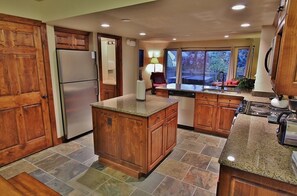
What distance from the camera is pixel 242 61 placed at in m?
7.16

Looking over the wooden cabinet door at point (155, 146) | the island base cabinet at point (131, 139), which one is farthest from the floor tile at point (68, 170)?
the wooden cabinet door at point (155, 146)

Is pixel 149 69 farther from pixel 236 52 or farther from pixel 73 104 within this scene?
pixel 73 104

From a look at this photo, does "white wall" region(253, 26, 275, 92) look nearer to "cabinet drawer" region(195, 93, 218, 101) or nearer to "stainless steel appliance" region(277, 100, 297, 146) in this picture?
"cabinet drawer" region(195, 93, 218, 101)

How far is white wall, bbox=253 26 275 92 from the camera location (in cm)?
320

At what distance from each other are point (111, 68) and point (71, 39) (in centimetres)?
165

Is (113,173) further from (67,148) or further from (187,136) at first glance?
(187,136)

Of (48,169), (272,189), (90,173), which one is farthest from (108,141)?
(272,189)

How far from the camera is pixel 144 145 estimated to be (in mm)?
2277

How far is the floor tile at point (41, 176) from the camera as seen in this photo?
2365mm

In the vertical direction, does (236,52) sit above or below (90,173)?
above

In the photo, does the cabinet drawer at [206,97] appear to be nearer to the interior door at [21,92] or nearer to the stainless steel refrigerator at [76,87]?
the stainless steel refrigerator at [76,87]

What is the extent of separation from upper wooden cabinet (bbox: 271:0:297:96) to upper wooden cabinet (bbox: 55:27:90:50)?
341 cm

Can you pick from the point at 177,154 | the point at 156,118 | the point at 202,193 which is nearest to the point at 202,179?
the point at 202,193

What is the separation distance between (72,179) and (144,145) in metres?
1.06
